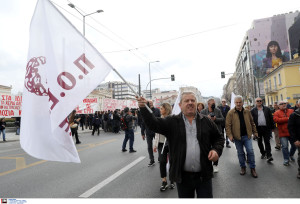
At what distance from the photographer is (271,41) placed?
2229 inches

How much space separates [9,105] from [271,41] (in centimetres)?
6091

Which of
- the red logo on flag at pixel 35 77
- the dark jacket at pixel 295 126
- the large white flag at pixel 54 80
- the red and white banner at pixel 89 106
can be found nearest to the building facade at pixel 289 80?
the red and white banner at pixel 89 106

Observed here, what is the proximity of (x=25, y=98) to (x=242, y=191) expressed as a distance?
154 inches

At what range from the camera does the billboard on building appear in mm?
53625

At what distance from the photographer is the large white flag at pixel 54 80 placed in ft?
8.88

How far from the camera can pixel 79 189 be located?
4.42 metres

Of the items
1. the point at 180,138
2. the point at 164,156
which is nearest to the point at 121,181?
the point at 164,156

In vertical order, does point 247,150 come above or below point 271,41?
below

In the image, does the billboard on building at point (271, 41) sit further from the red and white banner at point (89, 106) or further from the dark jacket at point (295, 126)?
the dark jacket at point (295, 126)

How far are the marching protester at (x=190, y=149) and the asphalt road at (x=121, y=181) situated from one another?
1553 mm

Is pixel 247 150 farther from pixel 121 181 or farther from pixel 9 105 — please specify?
pixel 9 105

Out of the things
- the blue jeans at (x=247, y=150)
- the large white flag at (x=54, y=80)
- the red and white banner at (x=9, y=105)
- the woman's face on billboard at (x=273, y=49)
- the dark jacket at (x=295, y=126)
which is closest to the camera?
the large white flag at (x=54, y=80)

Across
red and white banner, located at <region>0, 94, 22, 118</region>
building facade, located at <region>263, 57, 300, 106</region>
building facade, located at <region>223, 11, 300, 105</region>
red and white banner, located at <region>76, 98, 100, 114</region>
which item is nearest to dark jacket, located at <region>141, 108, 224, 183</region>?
red and white banner, located at <region>0, 94, 22, 118</region>

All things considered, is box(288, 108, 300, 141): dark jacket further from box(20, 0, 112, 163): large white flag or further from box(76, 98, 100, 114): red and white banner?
box(76, 98, 100, 114): red and white banner
